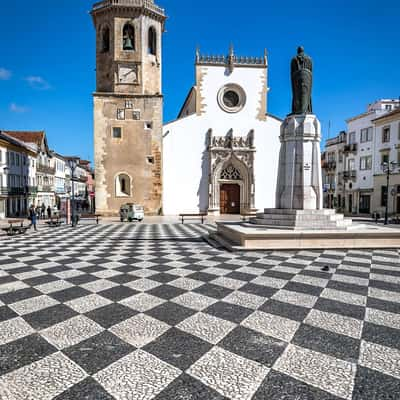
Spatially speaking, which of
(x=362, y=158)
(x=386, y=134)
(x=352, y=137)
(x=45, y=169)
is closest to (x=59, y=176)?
(x=45, y=169)

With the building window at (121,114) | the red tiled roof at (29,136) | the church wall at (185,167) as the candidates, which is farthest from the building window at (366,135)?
the red tiled roof at (29,136)

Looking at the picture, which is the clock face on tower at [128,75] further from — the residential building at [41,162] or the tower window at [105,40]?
the residential building at [41,162]

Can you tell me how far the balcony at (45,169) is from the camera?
36.2 metres

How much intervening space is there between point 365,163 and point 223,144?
19142 millimetres

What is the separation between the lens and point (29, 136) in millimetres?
36406

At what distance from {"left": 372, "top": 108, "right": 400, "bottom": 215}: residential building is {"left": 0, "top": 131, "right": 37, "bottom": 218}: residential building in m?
37.8

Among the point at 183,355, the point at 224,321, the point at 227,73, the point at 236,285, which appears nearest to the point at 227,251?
the point at 236,285

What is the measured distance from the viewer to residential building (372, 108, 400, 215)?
92.6 ft

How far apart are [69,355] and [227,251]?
6.14 meters

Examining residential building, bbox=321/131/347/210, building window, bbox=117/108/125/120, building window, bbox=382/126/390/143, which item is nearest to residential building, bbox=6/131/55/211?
building window, bbox=117/108/125/120

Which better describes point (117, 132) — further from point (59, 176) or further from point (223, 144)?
point (59, 176)

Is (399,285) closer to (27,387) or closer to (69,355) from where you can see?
(69,355)

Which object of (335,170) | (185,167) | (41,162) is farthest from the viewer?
(335,170)

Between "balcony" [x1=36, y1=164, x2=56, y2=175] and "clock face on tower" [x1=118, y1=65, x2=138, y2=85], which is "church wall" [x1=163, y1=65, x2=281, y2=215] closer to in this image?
"clock face on tower" [x1=118, y1=65, x2=138, y2=85]
